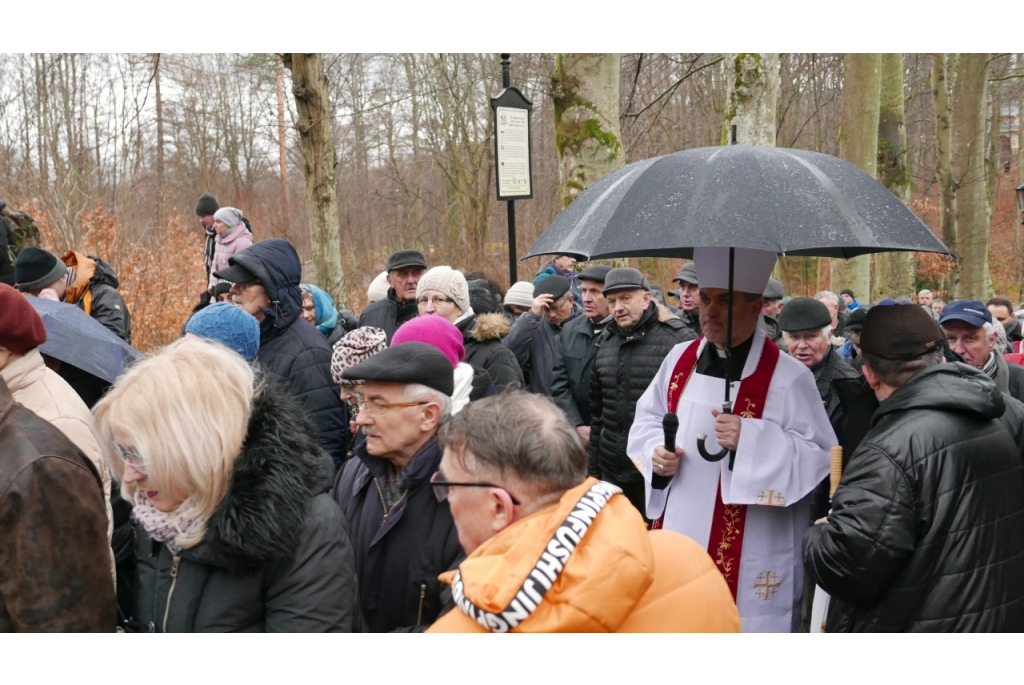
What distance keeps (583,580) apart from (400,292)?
549 cm

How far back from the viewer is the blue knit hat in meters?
4.06

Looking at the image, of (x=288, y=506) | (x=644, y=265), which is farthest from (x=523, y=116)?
(x=644, y=265)

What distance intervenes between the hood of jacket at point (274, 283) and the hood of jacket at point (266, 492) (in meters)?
2.33

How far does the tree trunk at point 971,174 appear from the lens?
18844 millimetres

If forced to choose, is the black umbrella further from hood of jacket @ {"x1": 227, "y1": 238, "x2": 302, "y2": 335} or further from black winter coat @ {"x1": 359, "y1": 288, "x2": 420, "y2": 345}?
black winter coat @ {"x1": 359, "y1": 288, "x2": 420, "y2": 345}

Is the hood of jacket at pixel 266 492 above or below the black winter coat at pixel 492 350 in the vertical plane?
above

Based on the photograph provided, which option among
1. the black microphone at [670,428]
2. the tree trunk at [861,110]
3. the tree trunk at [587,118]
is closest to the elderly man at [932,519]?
the black microphone at [670,428]

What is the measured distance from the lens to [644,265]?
69.5 feet

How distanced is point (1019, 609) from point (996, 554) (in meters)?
0.22

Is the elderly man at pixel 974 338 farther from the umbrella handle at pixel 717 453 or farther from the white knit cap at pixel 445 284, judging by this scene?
the white knit cap at pixel 445 284

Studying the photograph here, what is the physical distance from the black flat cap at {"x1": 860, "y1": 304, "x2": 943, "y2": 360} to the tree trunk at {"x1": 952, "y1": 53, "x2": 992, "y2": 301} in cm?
1724

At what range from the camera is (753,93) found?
8758 mm

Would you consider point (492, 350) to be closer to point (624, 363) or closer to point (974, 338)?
point (624, 363)

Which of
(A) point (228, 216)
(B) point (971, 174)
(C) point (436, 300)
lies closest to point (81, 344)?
(C) point (436, 300)
